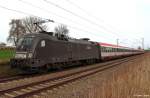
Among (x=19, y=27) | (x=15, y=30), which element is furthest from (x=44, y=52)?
(x=19, y=27)

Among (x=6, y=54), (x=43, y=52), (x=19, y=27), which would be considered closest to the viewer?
(x=43, y=52)

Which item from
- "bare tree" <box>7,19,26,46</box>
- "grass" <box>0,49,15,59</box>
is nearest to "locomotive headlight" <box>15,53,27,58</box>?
"grass" <box>0,49,15,59</box>

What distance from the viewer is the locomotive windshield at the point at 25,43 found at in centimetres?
1596

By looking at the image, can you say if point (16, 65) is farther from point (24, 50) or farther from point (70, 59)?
point (70, 59)

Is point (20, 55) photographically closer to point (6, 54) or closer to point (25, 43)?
point (25, 43)

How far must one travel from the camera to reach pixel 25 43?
53.8 ft

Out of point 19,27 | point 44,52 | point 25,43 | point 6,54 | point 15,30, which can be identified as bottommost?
point 6,54

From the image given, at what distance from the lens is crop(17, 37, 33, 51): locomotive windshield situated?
16.0 m

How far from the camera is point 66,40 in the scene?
65.2 feet

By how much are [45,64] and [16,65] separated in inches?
81.4

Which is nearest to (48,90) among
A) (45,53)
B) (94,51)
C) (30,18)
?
(45,53)

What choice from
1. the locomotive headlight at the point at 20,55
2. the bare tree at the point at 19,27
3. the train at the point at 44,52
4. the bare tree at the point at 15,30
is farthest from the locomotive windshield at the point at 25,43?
the bare tree at the point at 15,30

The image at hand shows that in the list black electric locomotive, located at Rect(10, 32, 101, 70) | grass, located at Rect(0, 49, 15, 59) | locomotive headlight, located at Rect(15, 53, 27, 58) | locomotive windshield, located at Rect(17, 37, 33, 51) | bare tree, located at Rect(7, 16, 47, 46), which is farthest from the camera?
bare tree, located at Rect(7, 16, 47, 46)

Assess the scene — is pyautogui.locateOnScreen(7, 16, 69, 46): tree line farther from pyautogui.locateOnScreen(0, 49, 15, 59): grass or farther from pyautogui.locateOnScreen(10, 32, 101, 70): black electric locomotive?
pyautogui.locateOnScreen(10, 32, 101, 70): black electric locomotive
